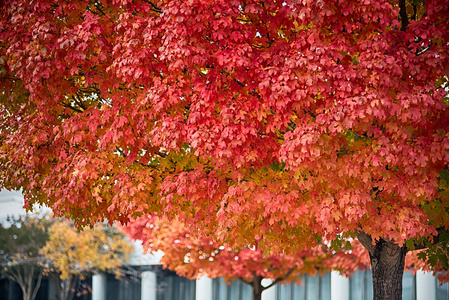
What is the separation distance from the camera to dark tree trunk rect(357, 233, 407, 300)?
12172 millimetres

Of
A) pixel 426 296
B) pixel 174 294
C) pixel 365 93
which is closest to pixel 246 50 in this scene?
pixel 365 93

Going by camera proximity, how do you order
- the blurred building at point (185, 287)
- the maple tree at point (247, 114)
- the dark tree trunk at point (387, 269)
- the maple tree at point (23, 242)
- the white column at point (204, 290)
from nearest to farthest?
the maple tree at point (247, 114) → the dark tree trunk at point (387, 269) → the blurred building at point (185, 287) → the white column at point (204, 290) → the maple tree at point (23, 242)

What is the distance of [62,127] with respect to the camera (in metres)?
11.6

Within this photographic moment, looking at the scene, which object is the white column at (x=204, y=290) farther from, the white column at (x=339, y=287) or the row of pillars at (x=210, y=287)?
the white column at (x=339, y=287)

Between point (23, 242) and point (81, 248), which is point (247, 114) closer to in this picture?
point (81, 248)

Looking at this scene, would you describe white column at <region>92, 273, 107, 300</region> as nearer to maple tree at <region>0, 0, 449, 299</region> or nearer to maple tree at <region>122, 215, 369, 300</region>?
maple tree at <region>122, 215, 369, 300</region>

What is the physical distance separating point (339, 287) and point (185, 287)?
1183cm

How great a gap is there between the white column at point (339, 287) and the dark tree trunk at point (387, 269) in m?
17.3

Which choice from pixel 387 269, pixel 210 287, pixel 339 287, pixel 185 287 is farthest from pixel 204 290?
pixel 387 269

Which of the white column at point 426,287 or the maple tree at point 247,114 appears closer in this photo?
the maple tree at point 247,114

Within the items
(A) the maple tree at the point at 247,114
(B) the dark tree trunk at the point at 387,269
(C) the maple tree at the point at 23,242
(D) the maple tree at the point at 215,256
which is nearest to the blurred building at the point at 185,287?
(C) the maple tree at the point at 23,242

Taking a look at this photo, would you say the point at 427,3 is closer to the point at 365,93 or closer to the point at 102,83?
the point at 365,93

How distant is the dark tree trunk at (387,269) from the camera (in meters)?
12.2

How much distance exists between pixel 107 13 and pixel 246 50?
9.40ft
